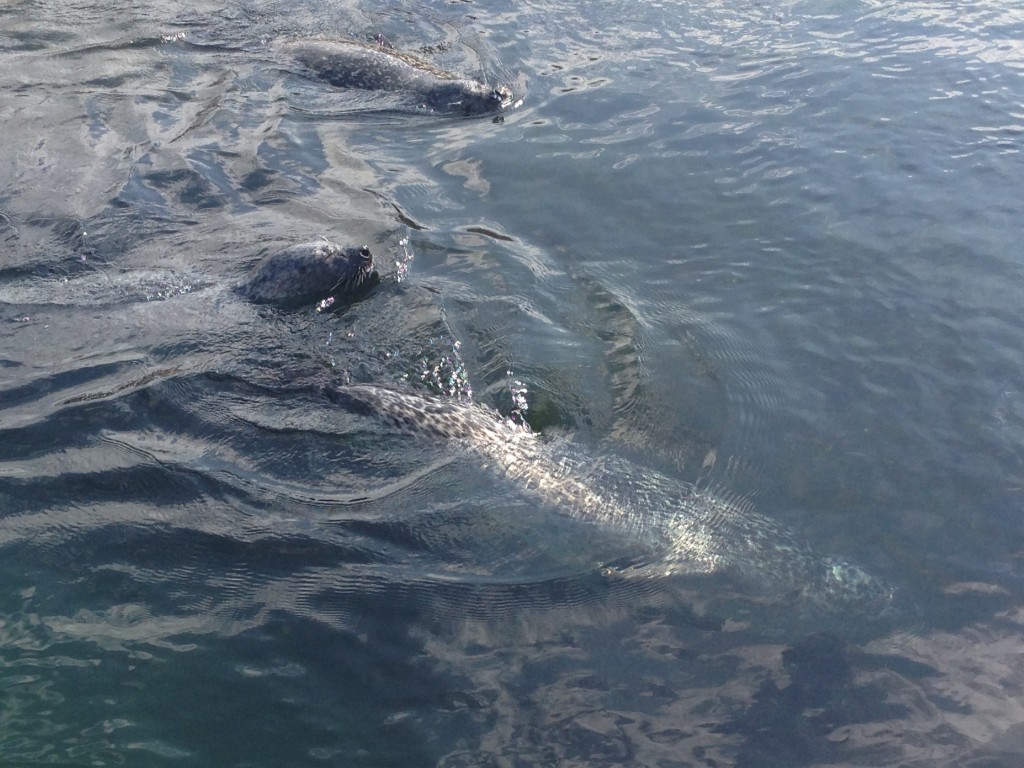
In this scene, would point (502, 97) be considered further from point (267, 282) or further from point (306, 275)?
point (267, 282)

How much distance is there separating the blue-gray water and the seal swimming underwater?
11 centimetres

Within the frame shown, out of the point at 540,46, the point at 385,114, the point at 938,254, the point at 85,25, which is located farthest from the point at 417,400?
the point at 85,25

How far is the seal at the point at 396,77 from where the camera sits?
34.5ft

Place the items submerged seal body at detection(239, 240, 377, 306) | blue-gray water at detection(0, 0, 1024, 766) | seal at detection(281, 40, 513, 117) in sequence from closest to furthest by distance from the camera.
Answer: blue-gray water at detection(0, 0, 1024, 766) < submerged seal body at detection(239, 240, 377, 306) < seal at detection(281, 40, 513, 117)

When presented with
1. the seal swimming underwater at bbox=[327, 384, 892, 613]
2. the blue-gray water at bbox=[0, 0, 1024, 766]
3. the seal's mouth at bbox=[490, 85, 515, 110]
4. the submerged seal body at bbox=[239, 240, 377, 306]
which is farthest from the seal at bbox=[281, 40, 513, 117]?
the seal swimming underwater at bbox=[327, 384, 892, 613]

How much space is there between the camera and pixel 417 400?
248 inches

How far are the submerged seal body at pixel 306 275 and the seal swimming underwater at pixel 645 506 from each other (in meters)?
1.49

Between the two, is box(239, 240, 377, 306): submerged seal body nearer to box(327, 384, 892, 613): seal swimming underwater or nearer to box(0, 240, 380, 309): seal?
box(0, 240, 380, 309): seal

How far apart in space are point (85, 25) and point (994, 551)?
11.9 m

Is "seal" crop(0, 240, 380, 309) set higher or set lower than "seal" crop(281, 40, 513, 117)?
lower

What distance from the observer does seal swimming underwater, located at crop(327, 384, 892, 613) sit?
5160 mm

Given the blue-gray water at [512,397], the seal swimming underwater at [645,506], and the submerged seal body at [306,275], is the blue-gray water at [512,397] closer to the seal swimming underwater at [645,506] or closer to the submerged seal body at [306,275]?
the seal swimming underwater at [645,506]

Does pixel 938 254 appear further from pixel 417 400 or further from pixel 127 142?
pixel 127 142

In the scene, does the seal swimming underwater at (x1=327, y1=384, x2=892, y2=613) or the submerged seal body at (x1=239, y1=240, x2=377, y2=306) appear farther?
the submerged seal body at (x1=239, y1=240, x2=377, y2=306)
